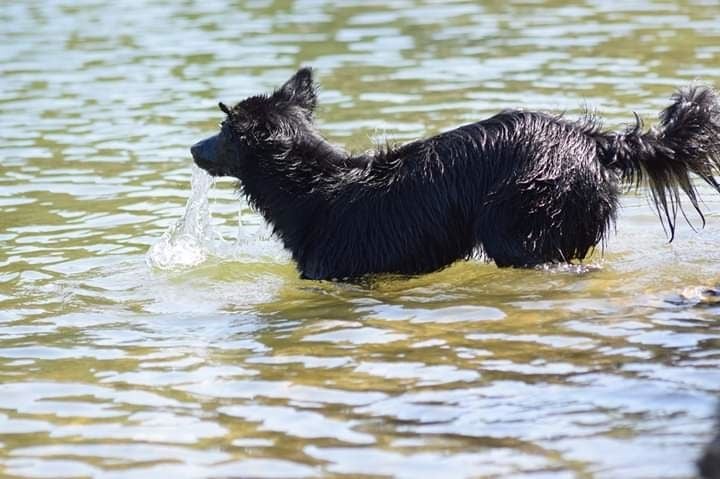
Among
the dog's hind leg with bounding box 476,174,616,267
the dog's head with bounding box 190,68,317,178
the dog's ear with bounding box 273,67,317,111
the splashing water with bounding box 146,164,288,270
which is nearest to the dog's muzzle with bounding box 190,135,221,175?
the dog's head with bounding box 190,68,317,178

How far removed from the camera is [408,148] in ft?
24.3

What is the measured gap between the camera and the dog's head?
24.7 ft

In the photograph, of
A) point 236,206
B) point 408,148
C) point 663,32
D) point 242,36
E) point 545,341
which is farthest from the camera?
point 242,36

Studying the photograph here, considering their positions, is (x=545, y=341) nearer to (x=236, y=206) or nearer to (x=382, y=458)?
(x=382, y=458)

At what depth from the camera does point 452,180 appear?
7.12m

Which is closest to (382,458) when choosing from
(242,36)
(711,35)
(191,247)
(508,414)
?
(508,414)

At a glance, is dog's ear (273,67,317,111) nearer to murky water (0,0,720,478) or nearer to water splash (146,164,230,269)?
water splash (146,164,230,269)

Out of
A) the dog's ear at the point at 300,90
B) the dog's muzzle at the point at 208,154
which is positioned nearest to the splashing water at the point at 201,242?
the dog's muzzle at the point at 208,154

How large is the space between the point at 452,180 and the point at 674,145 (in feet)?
3.96

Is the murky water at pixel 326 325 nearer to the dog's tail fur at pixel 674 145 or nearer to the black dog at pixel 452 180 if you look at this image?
the black dog at pixel 452 180

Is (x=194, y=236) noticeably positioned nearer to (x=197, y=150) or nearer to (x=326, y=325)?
(x=197, y=150)

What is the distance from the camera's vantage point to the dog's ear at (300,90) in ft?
25.1

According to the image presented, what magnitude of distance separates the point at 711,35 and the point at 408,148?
7.89 m

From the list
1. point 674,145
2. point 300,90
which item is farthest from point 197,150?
point 674,145
